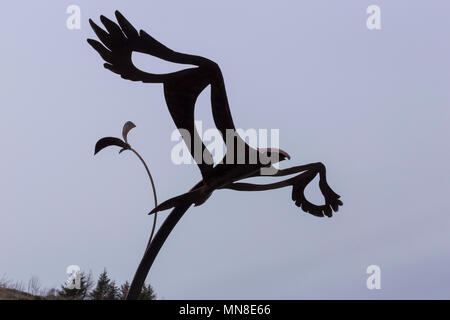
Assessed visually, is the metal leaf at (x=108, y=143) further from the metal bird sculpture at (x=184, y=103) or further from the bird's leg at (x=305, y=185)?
the bird's leg at (x=305, y=185)

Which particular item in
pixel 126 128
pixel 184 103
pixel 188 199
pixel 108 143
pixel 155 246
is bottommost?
pixel 155 246

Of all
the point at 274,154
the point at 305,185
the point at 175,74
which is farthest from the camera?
the point at 305,185

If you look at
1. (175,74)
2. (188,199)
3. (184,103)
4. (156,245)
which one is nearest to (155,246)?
(156,245)

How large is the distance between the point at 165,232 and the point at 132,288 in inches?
26.9

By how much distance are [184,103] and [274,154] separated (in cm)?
112

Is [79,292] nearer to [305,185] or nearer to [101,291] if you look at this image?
[101,291]

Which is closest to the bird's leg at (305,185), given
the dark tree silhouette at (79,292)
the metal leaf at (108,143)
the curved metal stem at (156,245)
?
the curved metal stem at (156,245)

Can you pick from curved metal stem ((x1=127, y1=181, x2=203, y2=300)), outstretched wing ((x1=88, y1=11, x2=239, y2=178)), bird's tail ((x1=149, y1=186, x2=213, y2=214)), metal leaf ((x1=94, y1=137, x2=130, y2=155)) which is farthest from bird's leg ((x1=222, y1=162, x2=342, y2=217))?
metal leaf ((x1=94, y1=137, x2=130, y2=155))

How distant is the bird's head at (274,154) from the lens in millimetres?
4805

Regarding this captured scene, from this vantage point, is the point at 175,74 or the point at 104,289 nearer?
the point at 175,74

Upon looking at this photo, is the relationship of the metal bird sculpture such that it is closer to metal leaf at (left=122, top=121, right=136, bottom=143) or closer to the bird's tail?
the bird's tail

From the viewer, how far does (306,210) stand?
6.27 m

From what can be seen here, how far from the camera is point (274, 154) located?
484 centimetres
